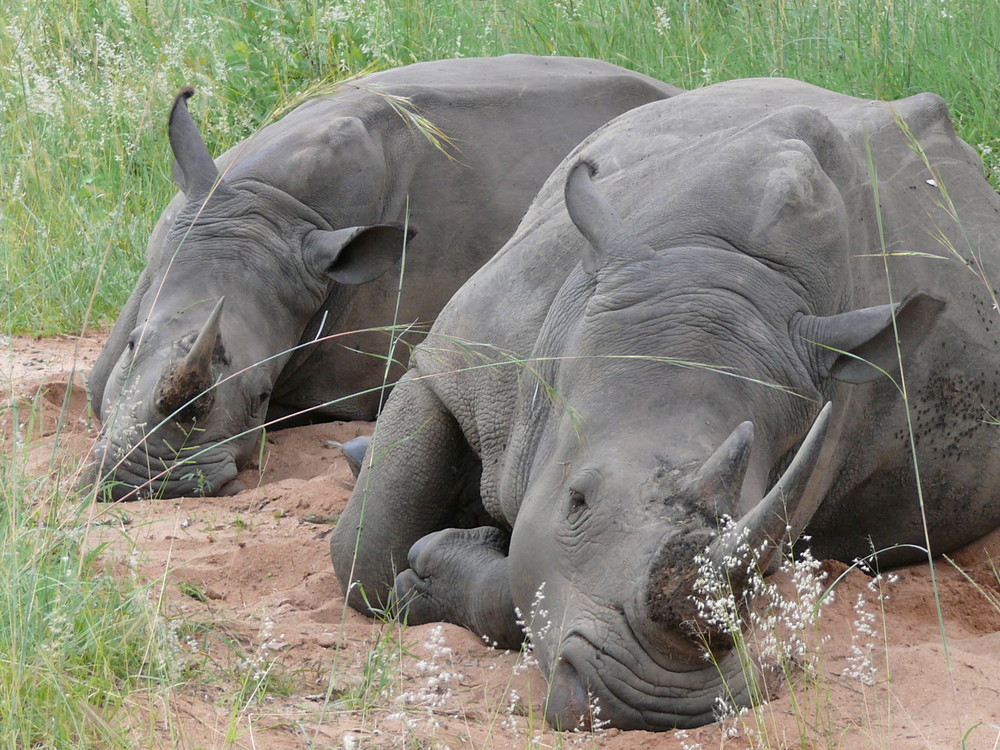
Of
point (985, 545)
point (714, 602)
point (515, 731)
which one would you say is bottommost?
point (985, 545)

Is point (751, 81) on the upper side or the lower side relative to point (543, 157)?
upper

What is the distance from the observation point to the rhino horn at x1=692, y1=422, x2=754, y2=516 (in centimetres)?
306

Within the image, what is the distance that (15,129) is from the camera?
8484 mm

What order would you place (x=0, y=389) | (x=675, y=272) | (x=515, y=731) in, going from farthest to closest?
(x=0, y=389)
(x=675, y=272)
(x=515, y=731)

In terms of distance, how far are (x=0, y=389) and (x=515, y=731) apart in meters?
4.08

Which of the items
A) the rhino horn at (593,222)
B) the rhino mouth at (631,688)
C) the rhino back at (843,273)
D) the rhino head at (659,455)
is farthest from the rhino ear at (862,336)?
the rhino mouth at (631,688)

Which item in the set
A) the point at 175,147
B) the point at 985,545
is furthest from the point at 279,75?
the point at 985,545

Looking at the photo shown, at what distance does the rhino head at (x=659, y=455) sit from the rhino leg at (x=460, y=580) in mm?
237

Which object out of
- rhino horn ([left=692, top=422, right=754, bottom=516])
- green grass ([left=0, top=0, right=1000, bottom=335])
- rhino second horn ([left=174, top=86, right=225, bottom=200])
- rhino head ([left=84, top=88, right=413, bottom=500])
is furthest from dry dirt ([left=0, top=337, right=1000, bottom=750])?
green grass ([left=0, top=0, right=1000, bottom=335])

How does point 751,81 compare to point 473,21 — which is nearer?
point 751,81

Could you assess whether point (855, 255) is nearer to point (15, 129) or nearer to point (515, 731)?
point (515, 731)

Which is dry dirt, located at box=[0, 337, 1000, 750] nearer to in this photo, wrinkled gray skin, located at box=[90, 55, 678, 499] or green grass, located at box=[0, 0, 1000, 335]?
wrinkled gray skin, located at box=[90, 55, 678, 499]

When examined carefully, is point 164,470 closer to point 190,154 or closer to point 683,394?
point 190,154

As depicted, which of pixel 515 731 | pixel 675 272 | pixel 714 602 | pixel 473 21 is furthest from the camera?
pixel 473 21
